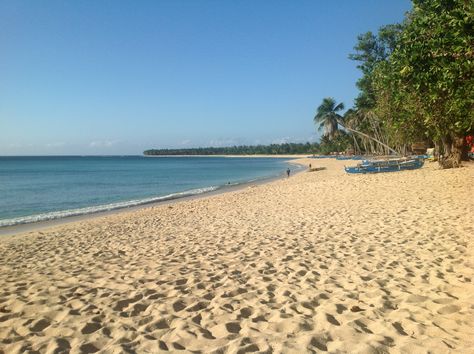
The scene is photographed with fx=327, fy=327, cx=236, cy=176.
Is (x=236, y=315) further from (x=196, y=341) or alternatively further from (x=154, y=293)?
(x=154, y=293)

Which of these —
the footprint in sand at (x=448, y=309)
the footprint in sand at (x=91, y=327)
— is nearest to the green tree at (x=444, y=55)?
the footprint in sand at (x=448, y=309)

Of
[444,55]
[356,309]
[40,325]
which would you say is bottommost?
[40,325]

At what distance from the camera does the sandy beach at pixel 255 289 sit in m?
3.21

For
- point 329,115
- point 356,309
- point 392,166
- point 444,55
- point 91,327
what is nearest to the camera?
point 91,327

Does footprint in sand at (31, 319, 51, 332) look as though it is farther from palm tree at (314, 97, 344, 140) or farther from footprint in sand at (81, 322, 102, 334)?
palm tree at (314, 97, 344, 140)

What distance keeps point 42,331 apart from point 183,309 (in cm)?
151

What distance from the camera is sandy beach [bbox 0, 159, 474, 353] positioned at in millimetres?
3213

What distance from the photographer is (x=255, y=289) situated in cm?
449

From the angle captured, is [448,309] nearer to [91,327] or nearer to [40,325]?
[91,327]

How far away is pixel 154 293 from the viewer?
4461 mm

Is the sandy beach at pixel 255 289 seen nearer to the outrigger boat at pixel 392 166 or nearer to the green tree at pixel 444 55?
the green tree at pixel 444 55

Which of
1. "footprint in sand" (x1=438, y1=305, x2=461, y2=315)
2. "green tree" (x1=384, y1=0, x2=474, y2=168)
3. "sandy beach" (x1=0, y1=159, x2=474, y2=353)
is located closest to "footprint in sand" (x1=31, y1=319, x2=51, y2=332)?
"sandy beach" (x1=0, y1=159, x2=474, y2=353)


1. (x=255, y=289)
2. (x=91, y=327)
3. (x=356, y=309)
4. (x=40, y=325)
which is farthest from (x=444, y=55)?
(x=40, y=325)

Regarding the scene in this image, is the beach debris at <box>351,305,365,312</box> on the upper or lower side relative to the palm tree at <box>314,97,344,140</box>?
lower
